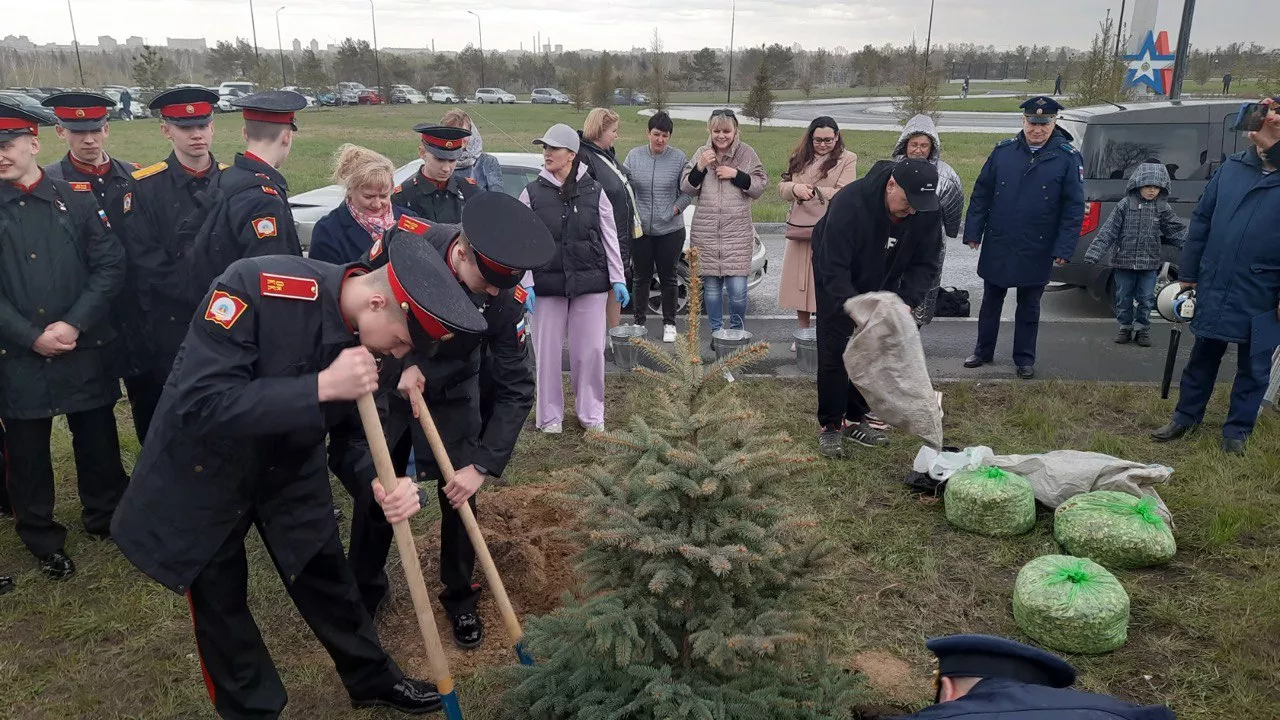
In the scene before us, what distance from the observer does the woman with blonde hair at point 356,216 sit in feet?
14.9

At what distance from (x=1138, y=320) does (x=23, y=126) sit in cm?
835

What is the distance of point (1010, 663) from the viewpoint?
71.2 inches

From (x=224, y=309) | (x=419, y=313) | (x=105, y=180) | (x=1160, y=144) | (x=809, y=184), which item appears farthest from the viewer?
(x=1160, y=144)

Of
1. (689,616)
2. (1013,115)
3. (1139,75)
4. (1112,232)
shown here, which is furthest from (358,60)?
(689,616)

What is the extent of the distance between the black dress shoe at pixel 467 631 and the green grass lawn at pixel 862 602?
45mm

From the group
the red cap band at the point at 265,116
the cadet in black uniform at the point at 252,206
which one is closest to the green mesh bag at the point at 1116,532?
the cadet in black uniform at the point at 252,206

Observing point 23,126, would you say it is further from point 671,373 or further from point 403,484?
point 671,373

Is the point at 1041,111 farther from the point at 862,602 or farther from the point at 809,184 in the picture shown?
the point at 862,602

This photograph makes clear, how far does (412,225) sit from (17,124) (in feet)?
7.16

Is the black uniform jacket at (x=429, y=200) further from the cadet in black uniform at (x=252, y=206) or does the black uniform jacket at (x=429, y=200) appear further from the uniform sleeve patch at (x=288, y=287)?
the uniform sleeve patch at (x=288, y=287)

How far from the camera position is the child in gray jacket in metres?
7.50

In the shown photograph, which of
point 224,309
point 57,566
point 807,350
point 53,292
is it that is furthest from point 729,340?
point 224,309

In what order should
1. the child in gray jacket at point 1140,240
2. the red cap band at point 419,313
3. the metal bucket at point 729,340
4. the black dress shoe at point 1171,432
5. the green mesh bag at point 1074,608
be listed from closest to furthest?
the red cap band at point 419,313 < the green mesh bag at point 1074,608 < the black dress shoe at point 1171,432 < the metal bucket at point 729,340 < the child in gray jacket at point 1140,240

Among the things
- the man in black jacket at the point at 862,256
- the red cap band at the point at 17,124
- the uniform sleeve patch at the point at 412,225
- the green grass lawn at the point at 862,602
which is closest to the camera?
the uniform sleeve patch at the point at 412,225
